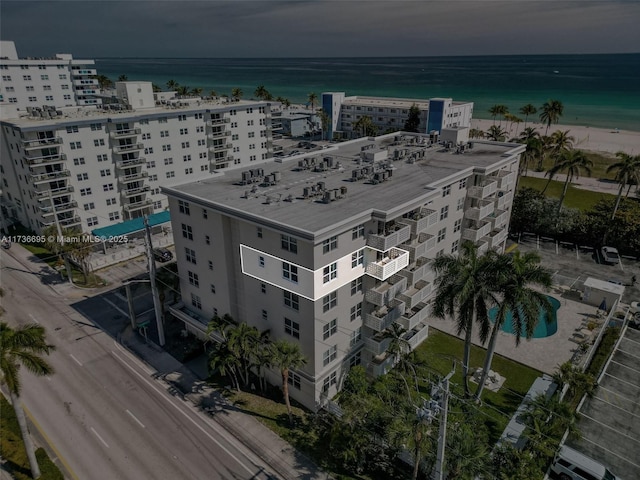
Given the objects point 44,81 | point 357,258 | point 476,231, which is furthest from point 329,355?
point 44,81

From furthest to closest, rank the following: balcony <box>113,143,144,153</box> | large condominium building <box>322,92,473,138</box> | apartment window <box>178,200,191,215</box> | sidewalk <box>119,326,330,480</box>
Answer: large condominium building <box>322,92,473,138</box>, balcony <box>113,143,144,153</box>, apartment window <box>178,200,191,215</box>, sidewalk <box>119,326,330,480</box>

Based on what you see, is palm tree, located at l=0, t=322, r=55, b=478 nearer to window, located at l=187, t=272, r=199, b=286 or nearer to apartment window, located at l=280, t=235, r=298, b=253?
apartment window, located at l=280, t=235, r=298, b=253

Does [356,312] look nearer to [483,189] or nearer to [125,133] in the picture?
[483,189]

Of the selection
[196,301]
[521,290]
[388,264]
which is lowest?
[196,301]

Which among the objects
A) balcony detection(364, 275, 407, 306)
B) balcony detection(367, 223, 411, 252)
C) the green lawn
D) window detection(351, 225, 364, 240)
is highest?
window detection(351, 225, 364, 240)

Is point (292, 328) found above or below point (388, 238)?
below

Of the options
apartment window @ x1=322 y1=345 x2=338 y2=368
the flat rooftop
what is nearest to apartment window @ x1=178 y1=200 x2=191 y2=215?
the flat rooftop

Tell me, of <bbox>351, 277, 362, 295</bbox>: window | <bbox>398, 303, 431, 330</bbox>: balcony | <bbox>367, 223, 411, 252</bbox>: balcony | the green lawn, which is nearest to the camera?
<bbox>367, 223, 411, 252</bbox>: balcony

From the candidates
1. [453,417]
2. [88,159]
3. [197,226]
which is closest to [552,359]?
[453,417]
